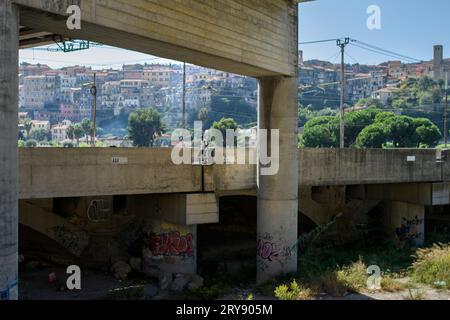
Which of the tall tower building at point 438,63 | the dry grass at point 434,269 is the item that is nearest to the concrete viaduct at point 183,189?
the dry grass at point 434,269

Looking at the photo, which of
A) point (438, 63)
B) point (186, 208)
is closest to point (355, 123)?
point (186, 208)

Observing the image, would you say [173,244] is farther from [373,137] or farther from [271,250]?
[373,137]

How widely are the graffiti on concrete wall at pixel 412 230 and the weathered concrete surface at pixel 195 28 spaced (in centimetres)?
1336

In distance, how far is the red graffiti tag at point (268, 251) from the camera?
18.2 m

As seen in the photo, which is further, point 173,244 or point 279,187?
point 173,244

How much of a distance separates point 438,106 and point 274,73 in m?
122

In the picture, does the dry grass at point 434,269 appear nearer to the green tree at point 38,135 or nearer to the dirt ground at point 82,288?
the dirt ground at point 82,288

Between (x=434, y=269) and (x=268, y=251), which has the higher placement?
(x=268, y=251)

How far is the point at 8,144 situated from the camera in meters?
8.72

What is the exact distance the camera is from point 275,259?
18203 mm

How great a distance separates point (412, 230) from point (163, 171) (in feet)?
52.0

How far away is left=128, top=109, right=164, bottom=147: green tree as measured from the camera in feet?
306

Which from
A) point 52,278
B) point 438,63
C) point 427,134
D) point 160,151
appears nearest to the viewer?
point 160,151
